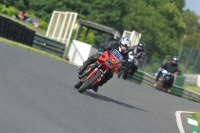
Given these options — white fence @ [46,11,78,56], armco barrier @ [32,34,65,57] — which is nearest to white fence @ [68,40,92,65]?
white fence @ [46,11,78,56]

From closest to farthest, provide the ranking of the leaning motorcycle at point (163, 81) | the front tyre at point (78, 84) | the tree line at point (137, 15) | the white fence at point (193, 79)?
1. the front tyre at point (78, 84)
2. the leaning motorcycle at point (163, 81)
3. the white fence at point (193, 79)
4. the tree line at point (137, 15)

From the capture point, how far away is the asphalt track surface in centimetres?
930

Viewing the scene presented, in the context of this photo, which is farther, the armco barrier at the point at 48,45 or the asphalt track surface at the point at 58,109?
the armco barrier at the point at 48,45

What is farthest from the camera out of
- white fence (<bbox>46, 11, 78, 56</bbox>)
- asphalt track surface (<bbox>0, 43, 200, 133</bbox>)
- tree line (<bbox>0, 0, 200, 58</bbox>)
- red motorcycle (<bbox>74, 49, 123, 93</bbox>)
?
tree line (<bbox>0, 0, 200, 58</bbox>)

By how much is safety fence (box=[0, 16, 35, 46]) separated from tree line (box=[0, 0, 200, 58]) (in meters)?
40.9

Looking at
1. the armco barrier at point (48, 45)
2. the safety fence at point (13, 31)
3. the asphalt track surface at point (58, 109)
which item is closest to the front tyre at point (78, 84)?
the asphalt track surface at point (58, 109)

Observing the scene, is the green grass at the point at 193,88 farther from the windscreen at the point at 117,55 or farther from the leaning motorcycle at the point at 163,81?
the windscreen at the point at 117,55

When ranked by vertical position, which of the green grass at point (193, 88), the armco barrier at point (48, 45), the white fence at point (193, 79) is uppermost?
the armco barrier at point (48, 45)

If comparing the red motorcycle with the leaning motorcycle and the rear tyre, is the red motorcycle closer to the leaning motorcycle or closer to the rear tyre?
the rear tyre

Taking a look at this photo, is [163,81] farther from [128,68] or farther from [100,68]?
[100,68]

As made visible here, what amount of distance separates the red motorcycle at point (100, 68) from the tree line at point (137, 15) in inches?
2204

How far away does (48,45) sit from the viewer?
3262 cm

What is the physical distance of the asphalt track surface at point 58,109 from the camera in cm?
930

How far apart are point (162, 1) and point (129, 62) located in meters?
73.8
